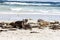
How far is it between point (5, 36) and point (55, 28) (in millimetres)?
2241

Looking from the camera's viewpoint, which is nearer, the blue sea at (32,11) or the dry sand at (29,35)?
the dry sand at (29,35)

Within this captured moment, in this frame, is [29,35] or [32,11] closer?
[29,35]

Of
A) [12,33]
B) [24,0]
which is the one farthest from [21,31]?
[24,0]

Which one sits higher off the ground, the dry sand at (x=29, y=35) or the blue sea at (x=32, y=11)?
the dry sand at (x=29, y=35)

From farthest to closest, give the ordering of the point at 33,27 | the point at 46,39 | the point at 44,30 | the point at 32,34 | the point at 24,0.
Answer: the point at 24,0, the point at 33,27, the point at 44,30, the point at 32,34, the point at 46,39

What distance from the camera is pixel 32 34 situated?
8047 millimetres

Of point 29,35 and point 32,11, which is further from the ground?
point 29,35

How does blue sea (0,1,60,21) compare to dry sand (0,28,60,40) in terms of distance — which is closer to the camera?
dry sand (0,28,60,40)

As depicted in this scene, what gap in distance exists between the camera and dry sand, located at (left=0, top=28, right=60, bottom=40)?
24.4ft

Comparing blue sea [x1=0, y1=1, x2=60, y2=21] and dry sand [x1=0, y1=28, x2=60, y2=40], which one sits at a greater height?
dry sand [x1=0, y1=28, x2=60, y2=40]

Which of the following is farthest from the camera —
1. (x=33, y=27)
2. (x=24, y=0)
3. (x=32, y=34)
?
(x=24, y=0)

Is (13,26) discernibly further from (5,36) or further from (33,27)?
(5,36)

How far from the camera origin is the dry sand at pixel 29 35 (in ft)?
24.4

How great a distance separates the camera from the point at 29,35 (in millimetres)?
7871
